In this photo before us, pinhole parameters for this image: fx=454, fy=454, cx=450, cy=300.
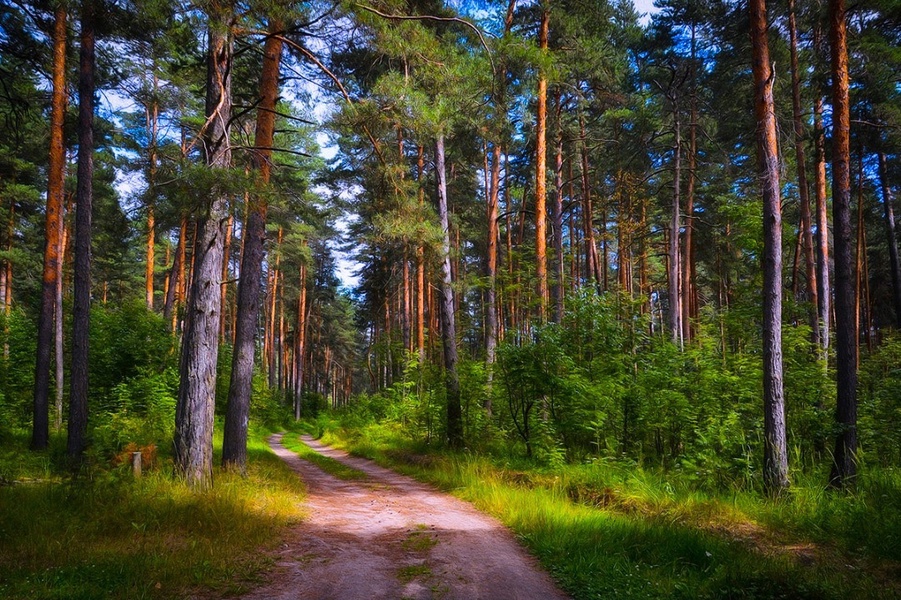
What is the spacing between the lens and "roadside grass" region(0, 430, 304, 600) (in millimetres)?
3623

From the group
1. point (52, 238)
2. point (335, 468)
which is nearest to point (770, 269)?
point (335, 468)

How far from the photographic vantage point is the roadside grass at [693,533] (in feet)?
12.7

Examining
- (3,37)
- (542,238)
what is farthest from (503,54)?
(3,37)

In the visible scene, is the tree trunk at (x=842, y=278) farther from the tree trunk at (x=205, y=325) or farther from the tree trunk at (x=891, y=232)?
the tree trunk at (x=891, y=232)

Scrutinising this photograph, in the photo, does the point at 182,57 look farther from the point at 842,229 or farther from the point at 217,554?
the point at 842,229

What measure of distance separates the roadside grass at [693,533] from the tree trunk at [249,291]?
444 cm

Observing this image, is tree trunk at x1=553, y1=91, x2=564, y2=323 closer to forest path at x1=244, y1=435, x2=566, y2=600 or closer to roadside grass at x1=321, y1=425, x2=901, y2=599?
roadside grass at x1=321, y1=425, x2=901, y2=599

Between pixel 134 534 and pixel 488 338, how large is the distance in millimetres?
11378

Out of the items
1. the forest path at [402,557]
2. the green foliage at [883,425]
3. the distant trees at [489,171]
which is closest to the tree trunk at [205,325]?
the distant trees at [489,171]

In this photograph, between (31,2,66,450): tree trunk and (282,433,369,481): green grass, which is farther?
(31,2,66,450): tree trunk

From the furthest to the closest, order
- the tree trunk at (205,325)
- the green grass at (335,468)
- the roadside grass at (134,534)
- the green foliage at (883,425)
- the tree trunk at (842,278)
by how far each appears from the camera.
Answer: the green grass at (335,468), the green foliage at (883,425), the tree trunk at (842,278), the tree trunk at (205,325), the roadside grass at (134,534)

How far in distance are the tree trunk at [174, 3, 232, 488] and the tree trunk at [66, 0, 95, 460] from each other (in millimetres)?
4324

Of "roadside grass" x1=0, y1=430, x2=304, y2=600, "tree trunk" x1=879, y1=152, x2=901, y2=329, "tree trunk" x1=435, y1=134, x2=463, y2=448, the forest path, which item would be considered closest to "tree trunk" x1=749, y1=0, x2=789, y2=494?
the forest path

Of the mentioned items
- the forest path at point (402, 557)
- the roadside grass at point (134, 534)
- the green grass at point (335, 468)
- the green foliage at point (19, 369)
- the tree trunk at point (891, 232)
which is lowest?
the green grass at point (335, 468)
